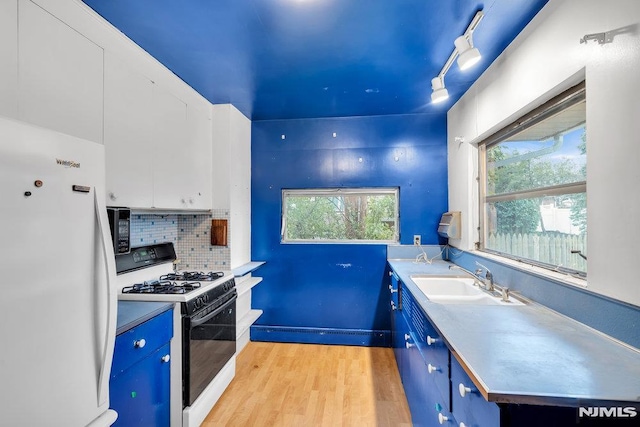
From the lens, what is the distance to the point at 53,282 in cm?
90

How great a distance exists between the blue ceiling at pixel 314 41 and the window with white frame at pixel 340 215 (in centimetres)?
109

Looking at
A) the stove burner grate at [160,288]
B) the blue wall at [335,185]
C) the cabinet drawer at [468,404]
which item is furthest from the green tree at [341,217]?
the cabinet drawer at [468,404]

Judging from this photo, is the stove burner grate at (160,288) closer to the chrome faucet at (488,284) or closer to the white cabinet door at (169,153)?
the white cabinet door at (169,153)

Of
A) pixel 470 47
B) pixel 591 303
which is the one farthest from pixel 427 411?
pixel 470 47

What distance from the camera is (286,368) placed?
2674mm

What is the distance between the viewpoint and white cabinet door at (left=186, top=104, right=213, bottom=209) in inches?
96.1

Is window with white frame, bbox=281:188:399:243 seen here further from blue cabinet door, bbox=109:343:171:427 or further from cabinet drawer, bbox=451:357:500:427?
cabinet drawer, bbox=451:357:500:427

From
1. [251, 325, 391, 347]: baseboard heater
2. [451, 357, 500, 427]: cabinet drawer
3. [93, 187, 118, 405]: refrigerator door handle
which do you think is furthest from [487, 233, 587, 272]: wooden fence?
[93, 187, 118, 405]: refrigerator door handle

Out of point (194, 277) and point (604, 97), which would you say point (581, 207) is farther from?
point (194, 277)

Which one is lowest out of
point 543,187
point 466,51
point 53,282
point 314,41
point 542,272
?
point 542,272

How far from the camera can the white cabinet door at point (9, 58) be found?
44.5 inches

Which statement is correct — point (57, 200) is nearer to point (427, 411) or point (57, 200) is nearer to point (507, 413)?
point (507, 413)

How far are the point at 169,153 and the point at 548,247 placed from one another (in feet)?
8.59

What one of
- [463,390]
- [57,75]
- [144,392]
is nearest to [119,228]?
[57,75]
